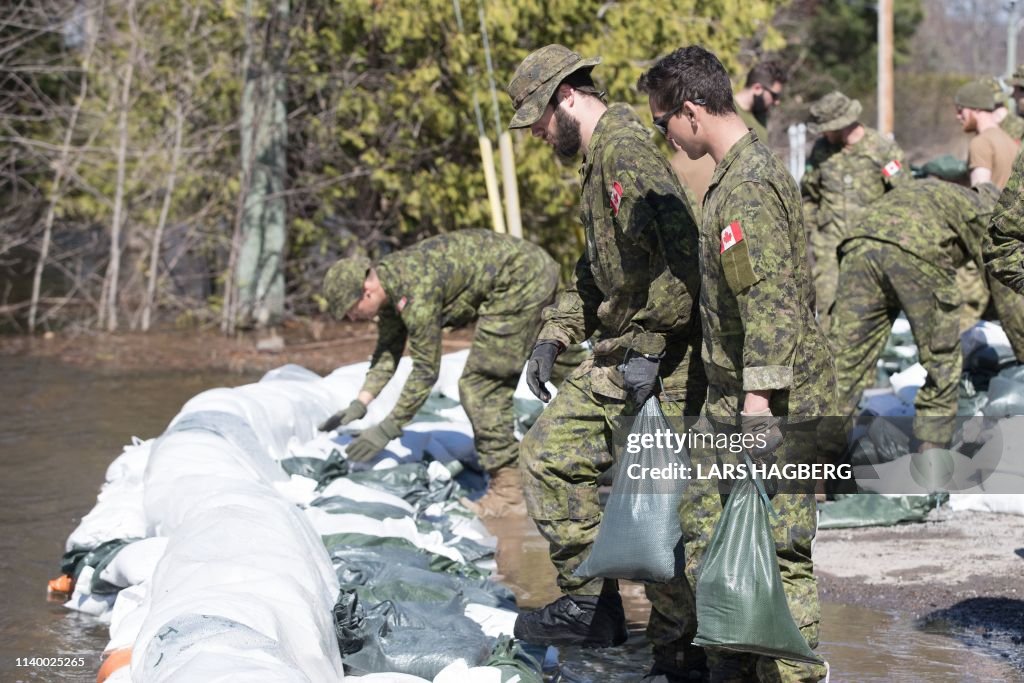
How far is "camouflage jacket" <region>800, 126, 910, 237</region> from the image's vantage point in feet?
25.6

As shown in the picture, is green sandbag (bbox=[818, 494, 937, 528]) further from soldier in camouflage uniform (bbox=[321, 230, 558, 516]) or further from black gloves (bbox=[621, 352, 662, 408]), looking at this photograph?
black gloves (bbox=[621, 352, 662, 408])

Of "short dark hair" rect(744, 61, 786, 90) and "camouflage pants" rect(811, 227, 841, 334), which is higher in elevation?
"short dark hair" rect(744, 61, 786, 90)

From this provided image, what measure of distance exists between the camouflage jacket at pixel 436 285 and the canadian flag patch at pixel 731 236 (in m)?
2.80

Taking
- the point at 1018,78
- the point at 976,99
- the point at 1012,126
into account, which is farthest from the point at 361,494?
the point at 1012,126

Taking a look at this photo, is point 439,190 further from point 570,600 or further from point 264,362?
point 570,600

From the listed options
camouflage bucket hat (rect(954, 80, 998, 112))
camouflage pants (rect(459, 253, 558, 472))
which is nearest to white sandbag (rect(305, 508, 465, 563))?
camouflage pants (rect(459, 253, 558, 472))

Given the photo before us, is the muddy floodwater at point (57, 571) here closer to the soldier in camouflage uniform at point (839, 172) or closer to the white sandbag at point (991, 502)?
the white sandbag at point (991, 502)

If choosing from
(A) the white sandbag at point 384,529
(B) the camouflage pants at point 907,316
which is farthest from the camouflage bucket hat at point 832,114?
(A) the white sandbag at point 384,529

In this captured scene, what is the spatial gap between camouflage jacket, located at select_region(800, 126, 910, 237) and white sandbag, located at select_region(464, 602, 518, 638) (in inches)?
164

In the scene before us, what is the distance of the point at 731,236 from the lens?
3.34 meters

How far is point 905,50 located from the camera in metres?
28.9

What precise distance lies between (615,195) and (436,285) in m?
2.27

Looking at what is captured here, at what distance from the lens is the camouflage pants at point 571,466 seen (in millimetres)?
4094

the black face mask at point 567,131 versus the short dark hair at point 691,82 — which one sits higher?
the short dark hair at point 691,82
